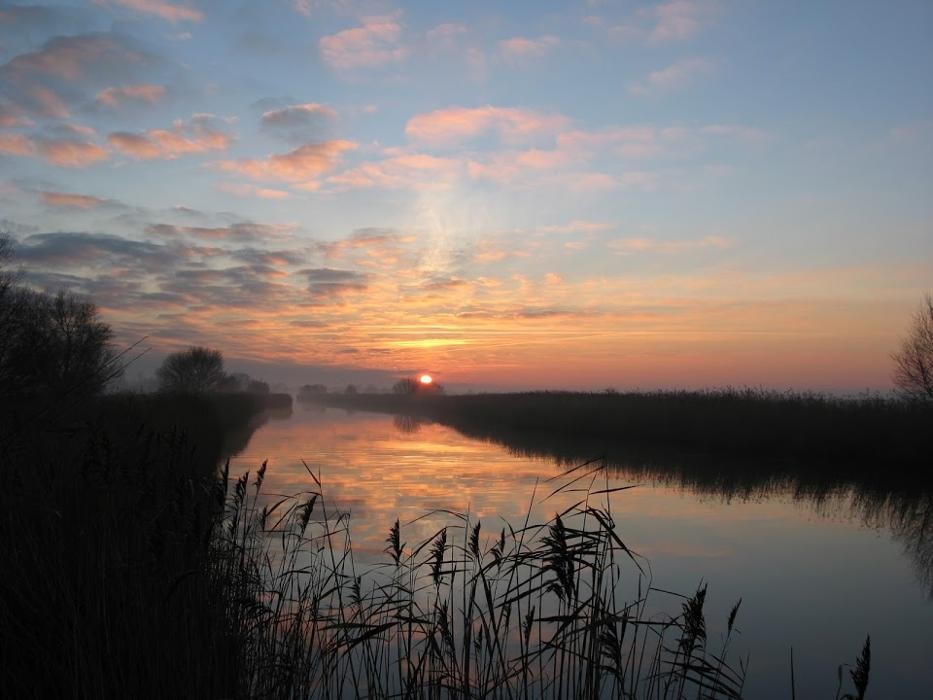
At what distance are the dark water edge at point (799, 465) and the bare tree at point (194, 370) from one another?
39.4m

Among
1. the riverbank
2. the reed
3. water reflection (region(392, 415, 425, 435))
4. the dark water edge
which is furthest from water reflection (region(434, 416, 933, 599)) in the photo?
water reflection (region(392, 415, 425, 435))

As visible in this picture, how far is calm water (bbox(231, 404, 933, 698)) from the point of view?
5.91 metres

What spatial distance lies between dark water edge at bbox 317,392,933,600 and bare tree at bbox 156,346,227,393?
39439mm

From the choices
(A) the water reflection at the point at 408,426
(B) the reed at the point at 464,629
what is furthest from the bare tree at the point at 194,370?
(B) the reed at the point at 464,629

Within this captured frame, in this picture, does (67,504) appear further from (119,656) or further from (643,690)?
(643,690)

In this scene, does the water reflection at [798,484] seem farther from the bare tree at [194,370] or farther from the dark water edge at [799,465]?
the bare tree at [194,370]

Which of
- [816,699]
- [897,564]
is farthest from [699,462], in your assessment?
[816,699]

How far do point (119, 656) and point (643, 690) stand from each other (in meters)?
3.61

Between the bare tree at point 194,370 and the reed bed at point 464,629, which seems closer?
the reed bed at point 464,629

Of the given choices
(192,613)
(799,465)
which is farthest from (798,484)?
(192,613)

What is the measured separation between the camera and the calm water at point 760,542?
19.4 ft

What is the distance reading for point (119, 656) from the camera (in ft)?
9.28

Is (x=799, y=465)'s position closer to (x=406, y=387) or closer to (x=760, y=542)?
(x=760, y=542)

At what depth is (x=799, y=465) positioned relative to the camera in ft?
58.8
